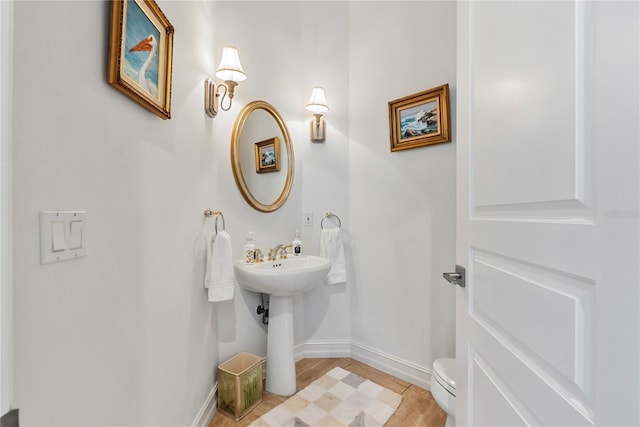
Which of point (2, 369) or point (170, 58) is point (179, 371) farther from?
point (170, 58)

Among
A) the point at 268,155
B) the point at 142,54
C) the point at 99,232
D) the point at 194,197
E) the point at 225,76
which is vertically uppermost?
the point at 225,76

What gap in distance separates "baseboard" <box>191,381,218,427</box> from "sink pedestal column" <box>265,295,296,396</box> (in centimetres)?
31

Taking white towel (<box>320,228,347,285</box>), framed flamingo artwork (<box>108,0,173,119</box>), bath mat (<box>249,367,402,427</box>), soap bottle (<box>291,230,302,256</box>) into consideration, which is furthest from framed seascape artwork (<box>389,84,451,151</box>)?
bath mat (<box>249,367,402,427</box>)

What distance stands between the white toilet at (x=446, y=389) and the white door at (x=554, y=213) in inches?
13.1

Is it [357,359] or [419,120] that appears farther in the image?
[357,359]

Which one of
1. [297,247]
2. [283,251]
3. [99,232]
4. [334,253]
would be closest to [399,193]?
[334,253]

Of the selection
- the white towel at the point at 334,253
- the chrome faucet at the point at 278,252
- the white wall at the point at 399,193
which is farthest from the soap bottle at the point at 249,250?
the white wall at the point at 399,193

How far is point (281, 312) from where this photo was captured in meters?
1.70

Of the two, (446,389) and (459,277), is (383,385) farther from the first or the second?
(459,277)

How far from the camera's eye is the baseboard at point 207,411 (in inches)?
51.7

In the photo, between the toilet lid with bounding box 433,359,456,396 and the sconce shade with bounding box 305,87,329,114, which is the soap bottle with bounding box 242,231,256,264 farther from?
the toilet lid with bounding box 433,359,456,396

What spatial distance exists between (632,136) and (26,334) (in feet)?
3.55

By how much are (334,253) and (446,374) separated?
0.98 metres

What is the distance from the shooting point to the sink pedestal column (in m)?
1.66
